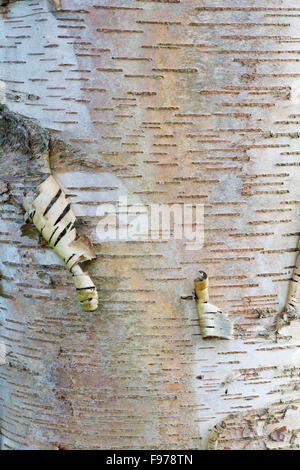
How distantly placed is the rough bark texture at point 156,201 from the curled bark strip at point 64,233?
4 centimetres

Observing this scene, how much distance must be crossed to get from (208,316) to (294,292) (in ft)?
0.87

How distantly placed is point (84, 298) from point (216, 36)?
78 centimetres

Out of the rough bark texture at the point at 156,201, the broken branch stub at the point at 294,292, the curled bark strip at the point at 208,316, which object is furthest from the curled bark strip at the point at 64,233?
the broken branch stub at the point at 294,292

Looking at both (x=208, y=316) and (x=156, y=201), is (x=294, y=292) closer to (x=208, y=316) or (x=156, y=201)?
(x=208, y=316)

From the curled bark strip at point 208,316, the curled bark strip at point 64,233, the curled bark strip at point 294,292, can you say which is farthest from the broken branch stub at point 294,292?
the curled bark strip at point 64,233

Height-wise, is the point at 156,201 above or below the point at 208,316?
above

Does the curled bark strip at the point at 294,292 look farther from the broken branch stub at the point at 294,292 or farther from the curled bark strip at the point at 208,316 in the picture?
the curled bark strip at the point at 208,316

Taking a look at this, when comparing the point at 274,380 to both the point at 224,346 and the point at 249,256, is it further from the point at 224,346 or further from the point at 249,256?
the point at 249,256

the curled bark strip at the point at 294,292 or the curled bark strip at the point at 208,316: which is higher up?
the curled bark strip at the point at 294,292

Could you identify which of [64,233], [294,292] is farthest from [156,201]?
[294,292]

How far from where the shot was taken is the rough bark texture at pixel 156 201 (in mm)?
1312

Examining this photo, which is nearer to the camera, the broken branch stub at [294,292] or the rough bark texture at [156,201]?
the rough bark texture at [156,201]

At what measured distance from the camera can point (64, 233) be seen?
136cm

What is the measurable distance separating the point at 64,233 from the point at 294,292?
2.20ft
